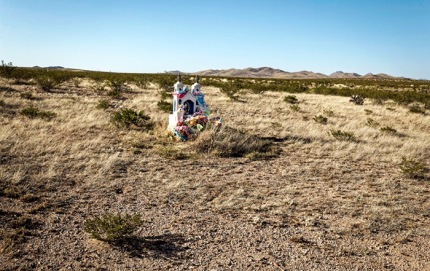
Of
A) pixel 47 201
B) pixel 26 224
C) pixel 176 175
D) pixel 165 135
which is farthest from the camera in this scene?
pixel 165 135

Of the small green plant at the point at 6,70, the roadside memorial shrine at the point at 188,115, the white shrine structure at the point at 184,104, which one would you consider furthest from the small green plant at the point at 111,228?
the small green plant at the point at 6,70

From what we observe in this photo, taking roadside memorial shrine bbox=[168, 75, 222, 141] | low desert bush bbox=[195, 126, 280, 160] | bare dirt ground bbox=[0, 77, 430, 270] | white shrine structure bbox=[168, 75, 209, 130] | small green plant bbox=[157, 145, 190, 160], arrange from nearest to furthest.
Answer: bare dirt ground bbox=[0, 77, 430, 270] → small green plant bbox=[157, 145, 190, 160] → low desert bush bbox=[195, 126, 280, 160] → roadside memorial shrine bbox=[168, 75, 222, 141] → white shrine structure bbox=[168, 75, 209, 130]

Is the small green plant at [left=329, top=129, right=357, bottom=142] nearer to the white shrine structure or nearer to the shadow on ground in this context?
the white shrine structure

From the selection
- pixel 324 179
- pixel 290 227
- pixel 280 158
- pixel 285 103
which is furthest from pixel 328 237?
pixel 285 103

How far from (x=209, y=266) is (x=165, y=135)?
27.9 feet

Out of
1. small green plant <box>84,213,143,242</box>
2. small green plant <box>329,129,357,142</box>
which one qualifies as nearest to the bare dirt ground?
small green plant <box>84,213,143,242</box>

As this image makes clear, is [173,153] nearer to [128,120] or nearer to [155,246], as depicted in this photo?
[128,120]

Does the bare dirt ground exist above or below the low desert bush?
below

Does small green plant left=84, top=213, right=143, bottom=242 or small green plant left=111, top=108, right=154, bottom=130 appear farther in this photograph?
small green plant left=111, top=108, right=154, bottom=130

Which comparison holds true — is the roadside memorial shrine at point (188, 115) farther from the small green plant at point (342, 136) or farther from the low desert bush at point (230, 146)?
the small green plant at point (342, 136)

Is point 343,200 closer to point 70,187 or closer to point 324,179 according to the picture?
point 324,179

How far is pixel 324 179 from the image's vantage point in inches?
355

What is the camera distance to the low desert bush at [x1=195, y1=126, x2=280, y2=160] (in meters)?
11.2

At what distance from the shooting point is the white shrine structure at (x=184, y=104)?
1299cm
